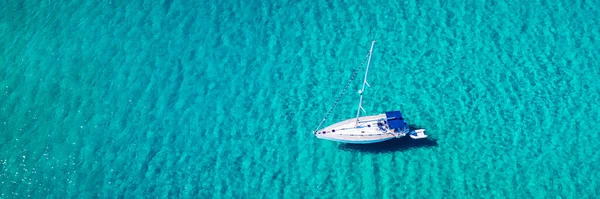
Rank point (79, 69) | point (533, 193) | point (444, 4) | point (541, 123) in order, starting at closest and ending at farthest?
point (533, 193) < point (541, 123) < point (79, 69) < point (444, 4)

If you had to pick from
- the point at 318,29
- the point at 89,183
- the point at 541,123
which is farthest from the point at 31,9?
the point at 541,123

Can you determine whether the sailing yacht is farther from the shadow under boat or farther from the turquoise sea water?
the turquoise sea water

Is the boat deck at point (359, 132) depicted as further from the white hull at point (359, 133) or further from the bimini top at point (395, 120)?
the bimini top at point (395, 120)

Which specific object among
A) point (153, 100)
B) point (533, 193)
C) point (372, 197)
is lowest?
point (533, 193)

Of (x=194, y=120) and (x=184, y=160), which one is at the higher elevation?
(x=194, y=120)

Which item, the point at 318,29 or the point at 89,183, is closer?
the point at 89,183

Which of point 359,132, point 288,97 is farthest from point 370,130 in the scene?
point 288,97

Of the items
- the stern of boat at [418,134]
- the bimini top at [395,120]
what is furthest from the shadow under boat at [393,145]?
the bimini top at [395,120]

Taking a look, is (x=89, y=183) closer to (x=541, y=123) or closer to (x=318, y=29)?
(x=318, y=29)
